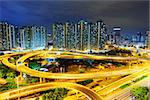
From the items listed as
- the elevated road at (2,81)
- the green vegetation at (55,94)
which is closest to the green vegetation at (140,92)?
the green vegetation at (55,94)

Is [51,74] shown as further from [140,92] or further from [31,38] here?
[140,92]

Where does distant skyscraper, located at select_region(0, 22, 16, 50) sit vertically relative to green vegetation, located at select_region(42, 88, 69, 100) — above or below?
above

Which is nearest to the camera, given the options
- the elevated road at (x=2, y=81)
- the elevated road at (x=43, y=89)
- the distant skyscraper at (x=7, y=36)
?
the elevated road at (x=43, y=89)

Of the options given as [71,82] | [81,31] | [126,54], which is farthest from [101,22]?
[71,82]

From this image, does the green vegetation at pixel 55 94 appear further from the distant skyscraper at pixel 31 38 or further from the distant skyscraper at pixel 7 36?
the distant skyscraper at pixel 7 36

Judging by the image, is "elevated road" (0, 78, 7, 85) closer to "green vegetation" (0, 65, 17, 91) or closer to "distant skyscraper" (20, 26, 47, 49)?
"green vegetation" (0, 65, 17, 91)

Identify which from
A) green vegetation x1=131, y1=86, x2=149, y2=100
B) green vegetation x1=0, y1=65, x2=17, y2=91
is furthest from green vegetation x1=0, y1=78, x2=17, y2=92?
green vegetation x1=131, y1=86, x2=149, y2=100
